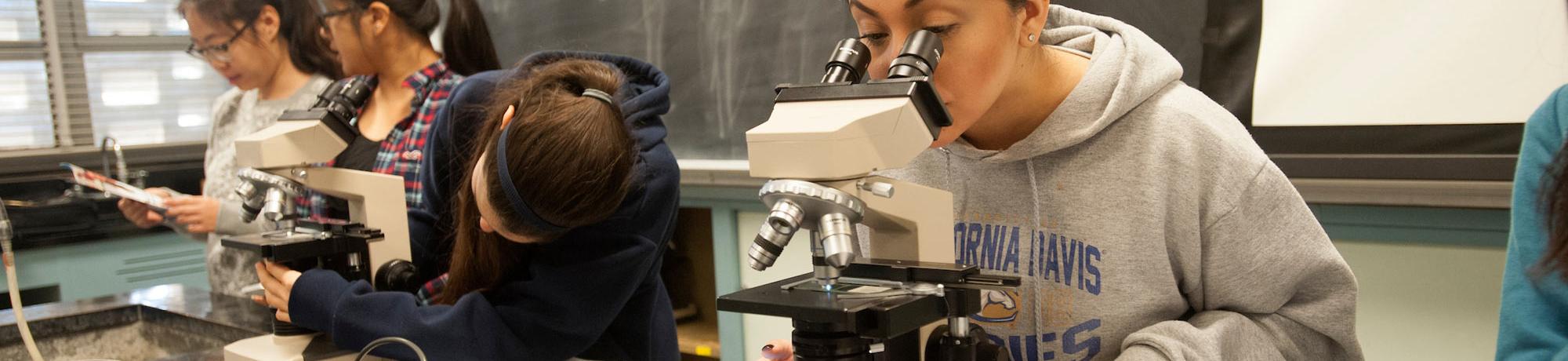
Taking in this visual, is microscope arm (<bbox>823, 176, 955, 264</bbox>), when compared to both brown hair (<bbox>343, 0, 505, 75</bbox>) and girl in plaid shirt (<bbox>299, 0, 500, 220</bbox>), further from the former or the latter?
brown hair (<bbox>343, 0, 505, 75</bbox>)

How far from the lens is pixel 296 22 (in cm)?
274

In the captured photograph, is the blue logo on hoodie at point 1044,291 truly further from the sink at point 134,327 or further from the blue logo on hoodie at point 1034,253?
the sink at point 134,327

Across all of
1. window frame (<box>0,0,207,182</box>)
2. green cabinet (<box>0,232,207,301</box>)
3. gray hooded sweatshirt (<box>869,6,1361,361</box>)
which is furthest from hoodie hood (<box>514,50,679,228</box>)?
window frame (<box>0,0,207,182</box>)

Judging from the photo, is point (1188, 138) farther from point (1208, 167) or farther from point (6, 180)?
point (6, 180)

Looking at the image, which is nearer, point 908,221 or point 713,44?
point 908,221

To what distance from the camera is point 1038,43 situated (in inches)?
49.8

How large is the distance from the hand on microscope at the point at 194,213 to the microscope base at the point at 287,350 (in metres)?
1.03

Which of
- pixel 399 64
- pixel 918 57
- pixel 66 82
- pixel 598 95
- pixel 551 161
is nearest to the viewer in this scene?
pixel 918 57

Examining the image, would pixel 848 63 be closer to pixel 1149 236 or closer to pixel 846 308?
pixel 846 308

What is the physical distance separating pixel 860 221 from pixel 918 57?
163mm

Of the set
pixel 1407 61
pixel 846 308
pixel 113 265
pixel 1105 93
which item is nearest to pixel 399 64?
pixel 1105 93

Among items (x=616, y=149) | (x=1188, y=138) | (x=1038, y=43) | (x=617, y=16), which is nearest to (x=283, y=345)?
(x=616, y=149)

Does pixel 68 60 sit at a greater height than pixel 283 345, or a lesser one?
greater

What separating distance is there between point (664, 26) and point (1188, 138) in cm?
206
